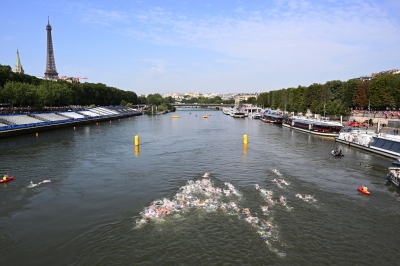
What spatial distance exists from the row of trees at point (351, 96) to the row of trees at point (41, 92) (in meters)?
78.6

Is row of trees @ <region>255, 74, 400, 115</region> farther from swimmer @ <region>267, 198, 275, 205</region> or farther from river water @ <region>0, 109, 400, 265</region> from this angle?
swimmer @ <region>267, 198, 275, 205</region>

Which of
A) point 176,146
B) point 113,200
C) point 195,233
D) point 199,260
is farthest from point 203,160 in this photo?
point 199,260

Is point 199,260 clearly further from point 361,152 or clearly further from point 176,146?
point 361,152

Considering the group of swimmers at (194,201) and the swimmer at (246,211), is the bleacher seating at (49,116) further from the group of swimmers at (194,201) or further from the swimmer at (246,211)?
the swimmer at (246,211)

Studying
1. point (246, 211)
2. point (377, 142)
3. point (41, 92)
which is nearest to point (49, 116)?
point (41, 92)

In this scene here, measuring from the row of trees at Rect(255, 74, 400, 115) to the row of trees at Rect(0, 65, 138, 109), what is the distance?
258 ft

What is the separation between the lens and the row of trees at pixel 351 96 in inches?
3100

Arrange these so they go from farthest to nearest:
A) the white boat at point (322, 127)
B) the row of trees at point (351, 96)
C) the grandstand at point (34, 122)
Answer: the row of trees at point (351, 96) < the white boat at point (322, 127) < the grandstand at point (34, 122)

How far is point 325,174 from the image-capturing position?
31.0m

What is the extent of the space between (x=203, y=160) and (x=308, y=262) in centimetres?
2334

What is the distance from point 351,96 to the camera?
298ft

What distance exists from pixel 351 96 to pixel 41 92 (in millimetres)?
89675

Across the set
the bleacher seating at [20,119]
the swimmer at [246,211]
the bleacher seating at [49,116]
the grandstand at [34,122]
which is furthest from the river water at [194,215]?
the bleacher seating at [49,116]

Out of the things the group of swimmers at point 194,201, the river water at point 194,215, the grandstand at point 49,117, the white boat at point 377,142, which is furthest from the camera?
the grandstand at point 49,117
